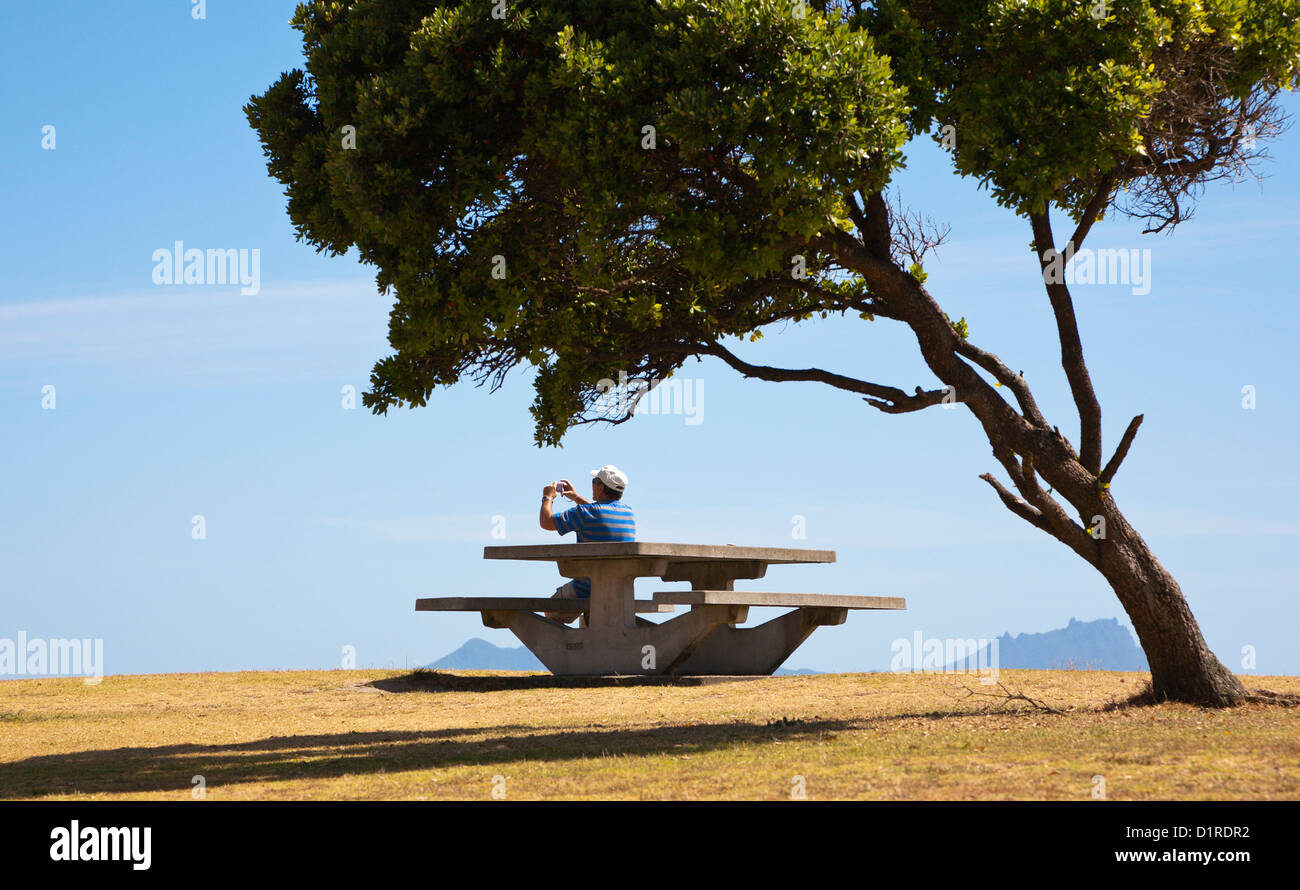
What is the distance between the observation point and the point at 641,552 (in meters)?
14.9

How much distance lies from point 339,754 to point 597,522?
6.25m

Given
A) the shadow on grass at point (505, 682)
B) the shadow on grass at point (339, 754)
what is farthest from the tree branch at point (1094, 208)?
the shadow on grass at point (505, 682)

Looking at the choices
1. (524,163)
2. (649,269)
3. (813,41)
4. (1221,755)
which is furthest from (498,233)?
(1221,755)

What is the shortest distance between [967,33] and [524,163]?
4.07m

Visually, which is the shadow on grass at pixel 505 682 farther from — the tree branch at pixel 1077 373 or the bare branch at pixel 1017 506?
the tree branch at pixel 1077 373

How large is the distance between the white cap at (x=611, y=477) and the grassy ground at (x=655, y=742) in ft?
8.50

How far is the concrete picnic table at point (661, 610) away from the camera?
15.5 meters

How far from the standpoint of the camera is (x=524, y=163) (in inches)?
432

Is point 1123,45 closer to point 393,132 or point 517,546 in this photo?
point 393,132

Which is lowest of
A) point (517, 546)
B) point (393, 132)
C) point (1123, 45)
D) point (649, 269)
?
point (517, 546)

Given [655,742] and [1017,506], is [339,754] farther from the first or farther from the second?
[1017,506]

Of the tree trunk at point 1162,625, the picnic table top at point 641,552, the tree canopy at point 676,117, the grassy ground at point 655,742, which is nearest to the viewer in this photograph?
Result: the grassy ground at point 655,742

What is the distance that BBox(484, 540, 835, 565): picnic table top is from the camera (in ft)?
49.3

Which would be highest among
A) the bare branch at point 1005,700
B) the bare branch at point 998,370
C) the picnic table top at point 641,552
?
the bare branch at point 998,370
